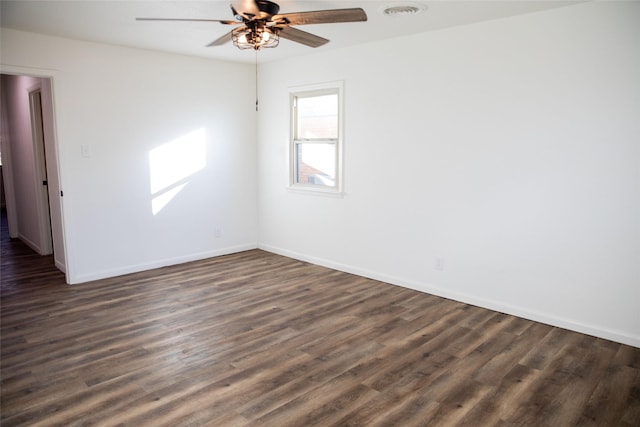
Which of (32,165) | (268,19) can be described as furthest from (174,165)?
(268,19)

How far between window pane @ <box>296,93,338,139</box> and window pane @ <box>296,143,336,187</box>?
133 mm

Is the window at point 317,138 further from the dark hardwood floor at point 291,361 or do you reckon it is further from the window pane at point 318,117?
the dark hardwood floor at point 291,361

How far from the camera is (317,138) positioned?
504 centimetres

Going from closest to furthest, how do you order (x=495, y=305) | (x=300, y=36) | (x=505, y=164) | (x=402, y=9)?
(x=300, y=36) → (x=402, y=9) → (x=505, y=164) → (x=495, y=305)

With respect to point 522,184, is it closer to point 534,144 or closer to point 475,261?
point 534,144

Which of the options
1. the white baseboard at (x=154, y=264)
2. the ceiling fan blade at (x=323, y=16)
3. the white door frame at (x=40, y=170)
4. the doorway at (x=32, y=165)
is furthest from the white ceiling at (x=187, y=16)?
the white baseboard at (x=154, y=264)

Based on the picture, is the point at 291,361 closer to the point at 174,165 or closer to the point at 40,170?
the point at 174,165

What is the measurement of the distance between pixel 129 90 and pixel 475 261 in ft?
12.8

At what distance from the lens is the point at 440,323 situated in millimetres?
3422

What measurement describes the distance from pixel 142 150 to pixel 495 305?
3.91 meters

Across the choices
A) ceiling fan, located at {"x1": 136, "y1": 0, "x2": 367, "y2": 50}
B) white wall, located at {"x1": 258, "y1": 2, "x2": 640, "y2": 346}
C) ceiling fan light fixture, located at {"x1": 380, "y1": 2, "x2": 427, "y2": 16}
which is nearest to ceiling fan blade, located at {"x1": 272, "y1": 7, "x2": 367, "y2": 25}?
ceiling fan, located at {"x1": 136, "y1": 0, "x2": 367, "y2": 50}

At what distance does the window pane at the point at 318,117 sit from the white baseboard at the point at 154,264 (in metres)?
1.71

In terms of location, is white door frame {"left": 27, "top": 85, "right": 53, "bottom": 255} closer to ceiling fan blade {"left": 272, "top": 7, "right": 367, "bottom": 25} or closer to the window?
the window

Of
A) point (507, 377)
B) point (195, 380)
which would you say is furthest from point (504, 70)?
point (195, 380)
